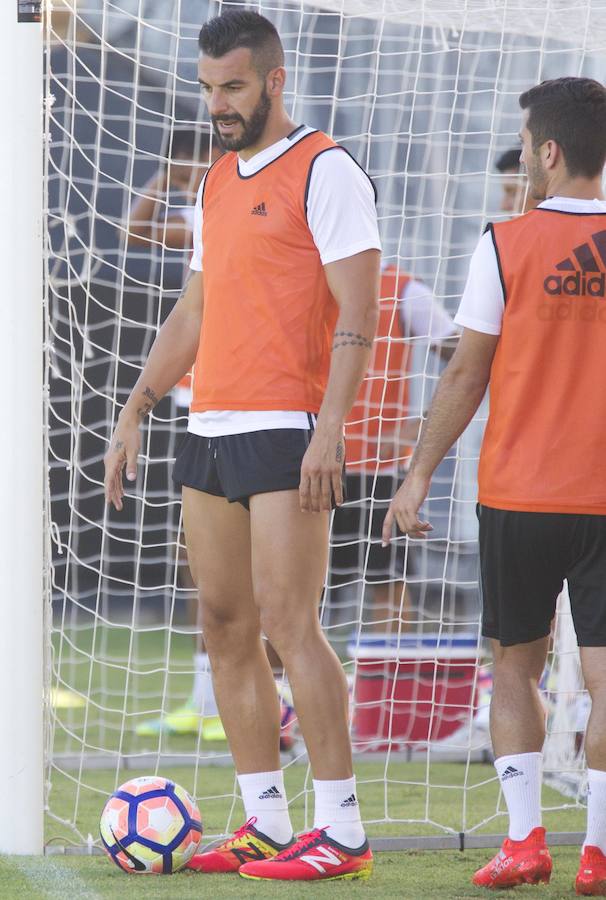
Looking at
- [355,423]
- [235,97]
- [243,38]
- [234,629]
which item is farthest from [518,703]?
[355,423]

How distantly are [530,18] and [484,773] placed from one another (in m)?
2.70

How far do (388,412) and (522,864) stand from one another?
2965mm

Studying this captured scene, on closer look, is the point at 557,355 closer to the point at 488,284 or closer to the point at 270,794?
the point at 488,284

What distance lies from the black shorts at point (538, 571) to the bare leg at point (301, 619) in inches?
14.2

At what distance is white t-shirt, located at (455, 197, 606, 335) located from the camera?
2.75m

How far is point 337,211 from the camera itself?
9.34 feet

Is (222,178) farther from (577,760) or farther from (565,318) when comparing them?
(577,760)

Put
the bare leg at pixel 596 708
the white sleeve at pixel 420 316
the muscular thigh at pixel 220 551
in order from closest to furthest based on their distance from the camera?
the bare leg at pixel 596 708 → the muscular thigh at pixel 220 551 → the white sleeve at pixel 420 316

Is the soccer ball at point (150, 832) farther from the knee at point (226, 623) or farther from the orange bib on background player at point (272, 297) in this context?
the orange bib on background player at point (272, 297)

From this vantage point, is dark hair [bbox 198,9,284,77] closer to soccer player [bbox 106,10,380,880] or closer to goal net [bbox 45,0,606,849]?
soccer player [bbox 106,10,380,880]

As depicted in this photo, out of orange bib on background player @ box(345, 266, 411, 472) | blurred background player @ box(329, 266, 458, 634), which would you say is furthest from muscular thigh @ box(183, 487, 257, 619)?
orange bib on background player @ box(345, 266, 411, 472)

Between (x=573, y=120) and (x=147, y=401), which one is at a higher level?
(x=573, y=120)

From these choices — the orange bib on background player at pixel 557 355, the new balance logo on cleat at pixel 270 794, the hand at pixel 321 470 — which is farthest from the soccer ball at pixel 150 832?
the orange bib on background player at pixel 557 355

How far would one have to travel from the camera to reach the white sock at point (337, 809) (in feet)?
9.45
